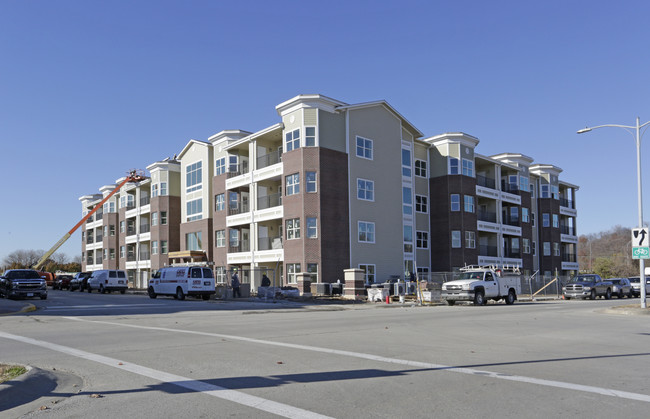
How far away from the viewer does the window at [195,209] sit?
183 feet

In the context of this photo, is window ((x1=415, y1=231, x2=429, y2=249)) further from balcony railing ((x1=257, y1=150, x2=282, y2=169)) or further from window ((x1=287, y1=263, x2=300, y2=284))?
balcony railing ((x1=257, y1=150, x2=282, y2=169))

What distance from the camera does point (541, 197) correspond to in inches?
2618

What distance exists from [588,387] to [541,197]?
206 feet

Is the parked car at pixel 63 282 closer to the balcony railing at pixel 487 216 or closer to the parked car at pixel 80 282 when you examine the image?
the parked car at pixel 80 282

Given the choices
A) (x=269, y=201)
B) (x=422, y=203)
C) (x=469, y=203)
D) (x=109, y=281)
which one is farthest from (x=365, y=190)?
(x=109, y=281)

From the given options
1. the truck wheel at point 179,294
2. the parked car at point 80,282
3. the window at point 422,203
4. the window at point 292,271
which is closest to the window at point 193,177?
the parked car at point 80,282

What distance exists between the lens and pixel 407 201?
162 feet

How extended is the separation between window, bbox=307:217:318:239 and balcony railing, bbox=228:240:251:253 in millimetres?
9310

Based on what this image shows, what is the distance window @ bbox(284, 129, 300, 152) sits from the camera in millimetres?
Result: 42594

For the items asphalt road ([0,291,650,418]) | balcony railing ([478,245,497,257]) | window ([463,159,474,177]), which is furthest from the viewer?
balcony railing ([478,245,497,257])

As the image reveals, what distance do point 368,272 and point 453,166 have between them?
573 inches

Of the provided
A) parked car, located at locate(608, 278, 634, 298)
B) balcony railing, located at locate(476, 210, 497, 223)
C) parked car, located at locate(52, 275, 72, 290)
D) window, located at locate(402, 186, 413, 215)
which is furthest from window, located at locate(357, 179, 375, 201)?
parked car, located at locate(52, 275, 72, 290)

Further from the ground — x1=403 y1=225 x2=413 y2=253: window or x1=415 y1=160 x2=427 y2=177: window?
x1=415 y1=160 x2=427 y2=177: window

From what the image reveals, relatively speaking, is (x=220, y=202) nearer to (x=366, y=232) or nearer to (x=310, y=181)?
(x=310, y=181)
